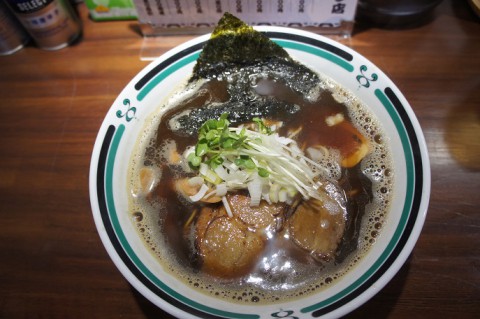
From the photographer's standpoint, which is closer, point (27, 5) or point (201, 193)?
point (201, 193)

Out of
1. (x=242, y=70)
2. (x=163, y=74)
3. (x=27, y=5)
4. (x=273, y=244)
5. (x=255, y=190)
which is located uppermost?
(x=27, y=5)

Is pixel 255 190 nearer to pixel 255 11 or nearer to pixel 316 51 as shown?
pixel 316 51

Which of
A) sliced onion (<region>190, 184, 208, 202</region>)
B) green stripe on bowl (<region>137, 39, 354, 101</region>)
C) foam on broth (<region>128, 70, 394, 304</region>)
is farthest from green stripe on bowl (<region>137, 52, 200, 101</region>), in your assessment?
sliced onion (<region>190, 184, 208, 202</region>)

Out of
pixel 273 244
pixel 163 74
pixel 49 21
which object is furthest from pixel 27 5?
pixel 273 244

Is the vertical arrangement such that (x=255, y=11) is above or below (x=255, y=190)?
above

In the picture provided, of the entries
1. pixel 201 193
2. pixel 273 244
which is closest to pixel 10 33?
pixel 201 193

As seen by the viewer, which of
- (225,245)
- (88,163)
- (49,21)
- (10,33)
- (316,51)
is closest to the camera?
(225,245)

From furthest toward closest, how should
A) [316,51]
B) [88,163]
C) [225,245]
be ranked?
[88,163] < [316,51] < [225,245]
